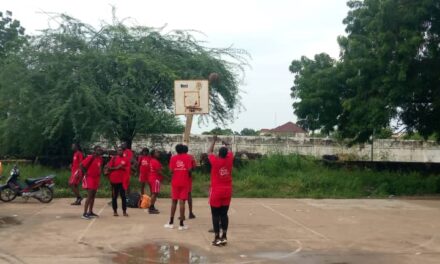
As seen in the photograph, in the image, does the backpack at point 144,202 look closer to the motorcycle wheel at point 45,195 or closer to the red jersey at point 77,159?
the red jersey at point 77,159

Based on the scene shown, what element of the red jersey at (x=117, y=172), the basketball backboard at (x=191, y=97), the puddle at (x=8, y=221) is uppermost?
the basketball backboard at (x=191, y=97)

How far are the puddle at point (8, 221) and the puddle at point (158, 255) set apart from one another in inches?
143

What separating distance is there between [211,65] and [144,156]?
672cm

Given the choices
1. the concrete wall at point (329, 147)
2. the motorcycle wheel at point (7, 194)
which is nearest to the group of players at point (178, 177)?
the motorcycle wheel at point (7, 194)

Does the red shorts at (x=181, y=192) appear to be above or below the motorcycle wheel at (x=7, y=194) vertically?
above

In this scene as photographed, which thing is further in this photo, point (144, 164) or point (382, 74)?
point (382, 74)

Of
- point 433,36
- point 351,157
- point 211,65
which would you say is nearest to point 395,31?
point 433,36

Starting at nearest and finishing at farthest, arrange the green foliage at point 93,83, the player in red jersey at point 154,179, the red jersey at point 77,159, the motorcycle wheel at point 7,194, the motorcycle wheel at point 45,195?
the player in red jersey at point 154,179, the red jersey at point 77,159, the motorcycle wheel at point 7,194, the motorcycle wheel at point 45,195, the green foliage at point 93,83

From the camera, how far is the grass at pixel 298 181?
717 inches

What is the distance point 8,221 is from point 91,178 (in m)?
1.91

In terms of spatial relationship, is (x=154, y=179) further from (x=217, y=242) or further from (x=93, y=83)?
(x=93, y=83)

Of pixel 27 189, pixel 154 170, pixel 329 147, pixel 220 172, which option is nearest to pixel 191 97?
pixel 154 170

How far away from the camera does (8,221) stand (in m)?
11.6

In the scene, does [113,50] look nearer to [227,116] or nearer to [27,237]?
[227,116]
